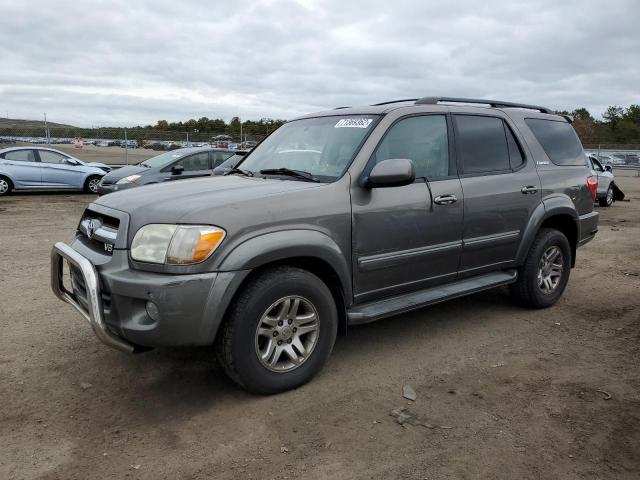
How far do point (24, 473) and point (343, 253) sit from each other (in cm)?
216

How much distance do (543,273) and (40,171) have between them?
13796 millimetres

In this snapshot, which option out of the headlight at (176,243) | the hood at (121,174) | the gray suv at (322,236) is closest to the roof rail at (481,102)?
the gray suv at (322,236)

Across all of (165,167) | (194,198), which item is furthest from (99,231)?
(165,167)

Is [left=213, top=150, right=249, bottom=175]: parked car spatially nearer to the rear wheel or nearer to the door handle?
the door handle

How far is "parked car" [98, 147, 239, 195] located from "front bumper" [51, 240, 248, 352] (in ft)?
27.6

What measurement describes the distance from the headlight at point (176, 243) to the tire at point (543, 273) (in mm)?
3197

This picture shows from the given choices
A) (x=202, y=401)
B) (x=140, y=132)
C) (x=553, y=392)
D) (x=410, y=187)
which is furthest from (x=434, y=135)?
(x=140, y=132)

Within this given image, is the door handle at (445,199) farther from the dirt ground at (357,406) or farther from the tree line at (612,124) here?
the tree line at (612,124)

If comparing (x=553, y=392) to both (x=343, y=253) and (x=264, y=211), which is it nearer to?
(x=343, y=253)

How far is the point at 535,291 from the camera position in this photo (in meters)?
5.20

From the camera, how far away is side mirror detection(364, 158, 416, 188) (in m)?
3.61

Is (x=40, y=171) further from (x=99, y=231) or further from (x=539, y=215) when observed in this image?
(x=539, y=215)

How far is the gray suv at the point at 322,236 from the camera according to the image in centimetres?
312

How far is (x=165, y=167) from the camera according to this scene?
11.9 m
